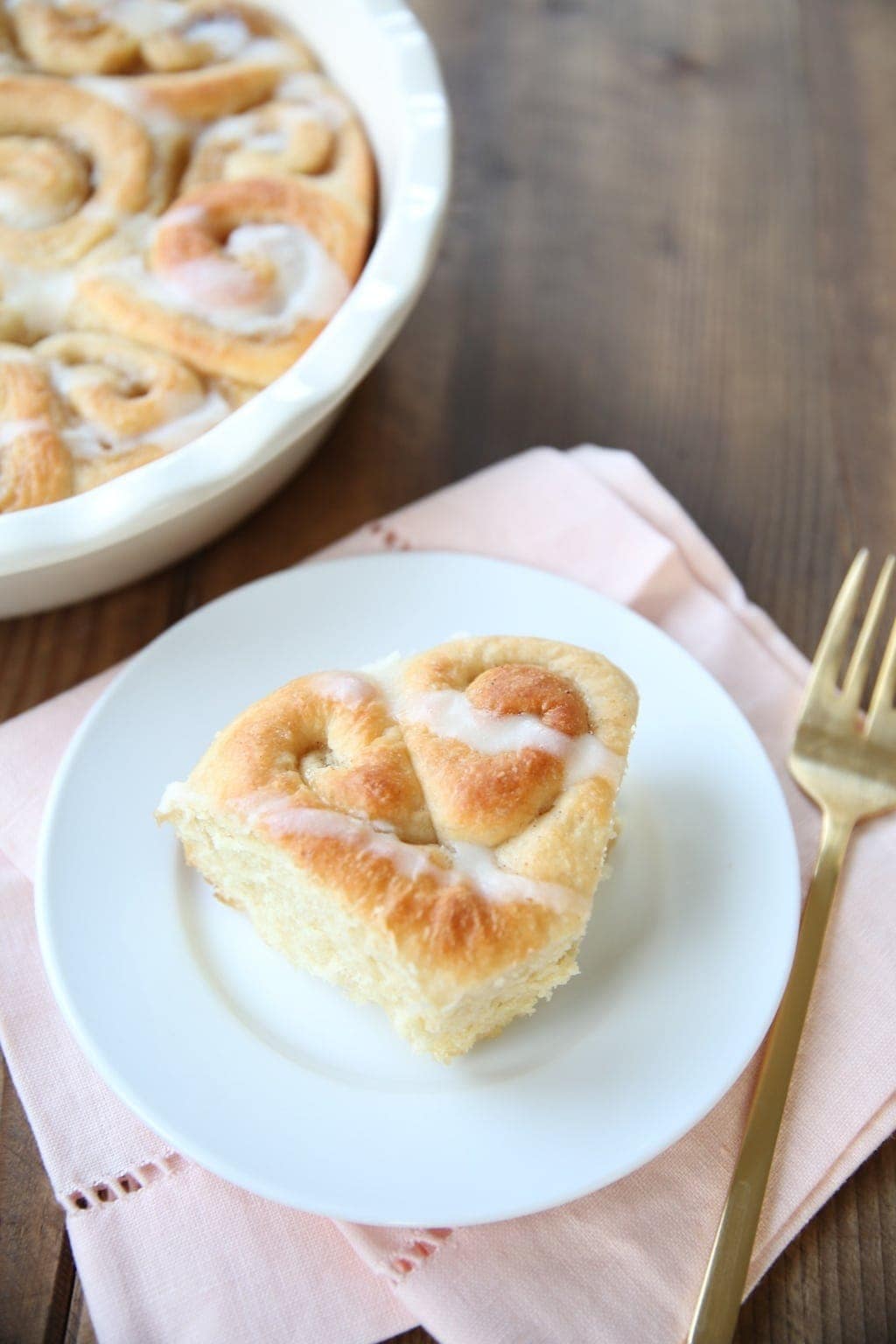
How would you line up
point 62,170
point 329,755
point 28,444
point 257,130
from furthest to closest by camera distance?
point 257,130
point 62,170
point 28,444
point 329,755

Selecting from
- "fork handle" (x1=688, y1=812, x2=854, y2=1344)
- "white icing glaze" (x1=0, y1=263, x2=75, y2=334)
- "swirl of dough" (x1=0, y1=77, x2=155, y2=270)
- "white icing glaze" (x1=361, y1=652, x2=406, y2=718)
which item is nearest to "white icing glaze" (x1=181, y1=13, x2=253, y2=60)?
"swirl of dough" (x1=0, y1=77, x2=155, y2=270)

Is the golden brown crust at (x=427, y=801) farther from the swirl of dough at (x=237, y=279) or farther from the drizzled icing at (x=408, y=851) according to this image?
the swirl of dough at (x=237, y=279)

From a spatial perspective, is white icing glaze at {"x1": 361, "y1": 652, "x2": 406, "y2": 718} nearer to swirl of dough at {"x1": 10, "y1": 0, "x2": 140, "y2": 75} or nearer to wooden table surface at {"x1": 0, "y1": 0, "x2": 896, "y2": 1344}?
wooden table surface at {"x1": 0, "y1": 0, "x2": 896, "y2": 1344}

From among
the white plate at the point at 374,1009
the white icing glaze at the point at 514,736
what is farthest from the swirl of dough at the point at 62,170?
the white icing glaze at the point at 514,736

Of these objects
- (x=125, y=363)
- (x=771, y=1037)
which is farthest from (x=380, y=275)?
(x=771, y=1037)

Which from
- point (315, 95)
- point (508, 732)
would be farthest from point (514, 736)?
point (315, 95)

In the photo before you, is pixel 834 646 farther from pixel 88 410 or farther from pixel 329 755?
pixel 88 410
